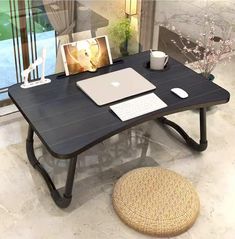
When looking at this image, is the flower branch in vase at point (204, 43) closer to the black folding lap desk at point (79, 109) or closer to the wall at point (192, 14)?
→ the wall at point (192, 14)

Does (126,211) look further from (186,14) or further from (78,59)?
(186,14)

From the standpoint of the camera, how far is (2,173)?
246 cm

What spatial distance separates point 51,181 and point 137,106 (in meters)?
0.61

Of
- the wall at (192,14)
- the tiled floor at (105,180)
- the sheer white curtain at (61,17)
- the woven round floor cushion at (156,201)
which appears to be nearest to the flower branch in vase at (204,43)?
the wall at (192,14)

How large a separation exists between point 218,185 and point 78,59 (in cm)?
106

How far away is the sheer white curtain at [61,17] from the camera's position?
12.0ft

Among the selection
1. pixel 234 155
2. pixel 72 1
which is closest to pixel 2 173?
pixel 234 155

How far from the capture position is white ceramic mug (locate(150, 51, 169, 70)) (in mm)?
2518

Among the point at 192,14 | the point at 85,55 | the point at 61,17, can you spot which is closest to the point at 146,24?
the point at 192,14

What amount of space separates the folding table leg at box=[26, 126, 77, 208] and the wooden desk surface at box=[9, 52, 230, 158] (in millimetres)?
132

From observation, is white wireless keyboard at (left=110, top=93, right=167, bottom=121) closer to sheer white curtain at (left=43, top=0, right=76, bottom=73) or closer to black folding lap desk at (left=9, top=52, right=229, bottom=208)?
black folding lap desk at (left=9, top=52, right=229, bottom=208)

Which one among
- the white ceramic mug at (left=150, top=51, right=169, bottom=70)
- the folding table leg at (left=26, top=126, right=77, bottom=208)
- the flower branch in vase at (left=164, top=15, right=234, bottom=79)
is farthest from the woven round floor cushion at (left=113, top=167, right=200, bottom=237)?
the flower branch in vase at (left=164, top=15, right=234, bottom=79)

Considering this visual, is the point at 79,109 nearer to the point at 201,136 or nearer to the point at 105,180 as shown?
the point at 105,180

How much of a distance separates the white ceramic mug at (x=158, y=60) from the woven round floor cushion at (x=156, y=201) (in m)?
0.60
